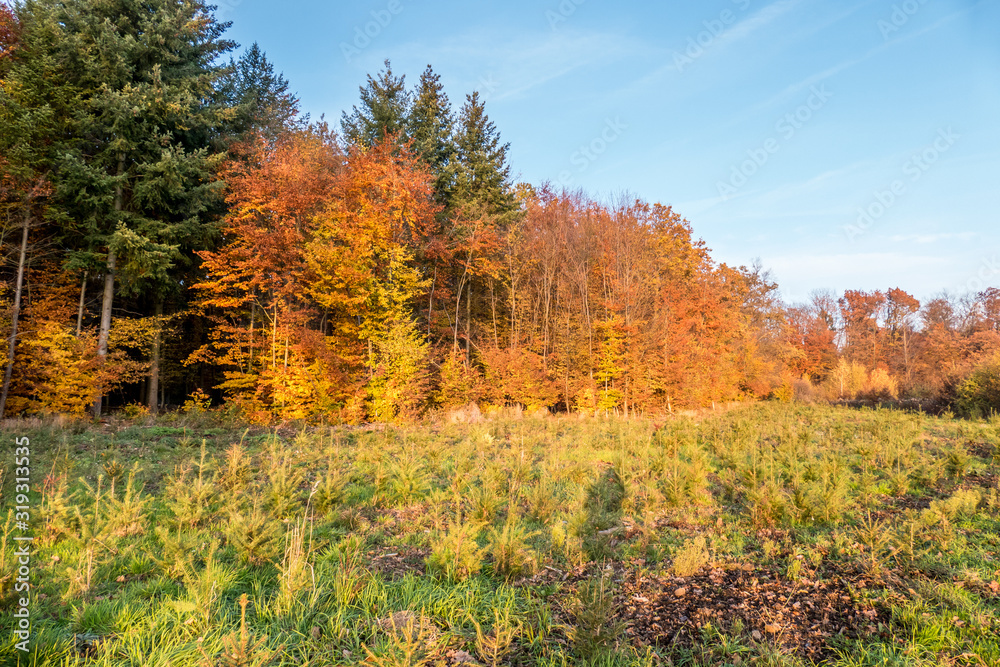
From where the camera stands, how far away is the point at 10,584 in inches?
122

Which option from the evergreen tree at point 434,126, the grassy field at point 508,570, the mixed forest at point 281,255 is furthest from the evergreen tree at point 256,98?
the grassy field at point 508,570

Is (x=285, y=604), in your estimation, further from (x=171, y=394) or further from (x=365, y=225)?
(x=171, y=394)

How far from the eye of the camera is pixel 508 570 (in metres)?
4.16

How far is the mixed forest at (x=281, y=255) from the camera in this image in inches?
556

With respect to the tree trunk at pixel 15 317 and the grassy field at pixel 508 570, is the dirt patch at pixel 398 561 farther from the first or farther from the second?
the tree trunk at pixel 15 317

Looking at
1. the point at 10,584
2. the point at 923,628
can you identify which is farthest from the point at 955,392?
the point at 10,584

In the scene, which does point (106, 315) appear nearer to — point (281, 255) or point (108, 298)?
point (108, 298)

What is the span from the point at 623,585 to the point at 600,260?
2024cm

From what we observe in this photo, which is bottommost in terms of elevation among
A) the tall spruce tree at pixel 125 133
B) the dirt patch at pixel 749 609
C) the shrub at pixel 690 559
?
the dirt patch at pixel 749 609

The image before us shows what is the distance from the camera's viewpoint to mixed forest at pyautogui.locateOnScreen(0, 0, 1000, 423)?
14117 millimetres

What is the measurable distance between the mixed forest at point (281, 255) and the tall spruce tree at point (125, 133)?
8 cm

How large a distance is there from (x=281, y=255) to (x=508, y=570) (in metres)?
14.9

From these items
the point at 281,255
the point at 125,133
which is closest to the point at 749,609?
the point at 281,255

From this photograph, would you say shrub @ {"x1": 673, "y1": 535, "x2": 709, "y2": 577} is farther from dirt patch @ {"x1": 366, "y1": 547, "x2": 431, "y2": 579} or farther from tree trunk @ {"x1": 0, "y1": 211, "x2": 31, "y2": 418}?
tree trunk @ {"x1": 0, "y1": 211, "x2": 31, "y2": 418}
